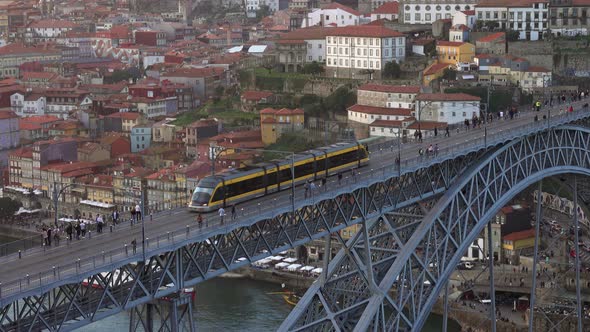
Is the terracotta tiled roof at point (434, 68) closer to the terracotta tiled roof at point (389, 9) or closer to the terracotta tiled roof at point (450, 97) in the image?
the terracotta tiled roof at point (450, 97)

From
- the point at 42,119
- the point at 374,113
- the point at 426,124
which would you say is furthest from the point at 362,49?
the point at 42,119

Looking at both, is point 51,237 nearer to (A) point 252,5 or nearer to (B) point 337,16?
(B) point 337,16

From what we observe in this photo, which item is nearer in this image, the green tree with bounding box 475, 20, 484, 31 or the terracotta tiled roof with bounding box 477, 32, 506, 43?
the terracotta tiled roof with bounding box 477, 32, 506, 43

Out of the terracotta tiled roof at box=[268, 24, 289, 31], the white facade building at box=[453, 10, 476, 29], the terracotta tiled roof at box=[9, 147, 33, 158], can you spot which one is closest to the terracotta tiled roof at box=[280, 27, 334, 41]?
the white facade building at box=[453, 10, 476, 29]

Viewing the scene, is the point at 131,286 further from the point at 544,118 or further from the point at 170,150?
the point at 170,150

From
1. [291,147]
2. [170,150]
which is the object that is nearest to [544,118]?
[291,147]

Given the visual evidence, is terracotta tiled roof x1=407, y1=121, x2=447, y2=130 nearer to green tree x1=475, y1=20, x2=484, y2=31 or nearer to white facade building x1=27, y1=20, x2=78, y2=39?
green tree x1=475, y1=20, x2=484, y2=31

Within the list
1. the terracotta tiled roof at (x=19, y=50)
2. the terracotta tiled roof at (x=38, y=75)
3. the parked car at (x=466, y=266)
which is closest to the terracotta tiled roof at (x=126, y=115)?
the terracotta tiled roof at (x=38, y=75)
